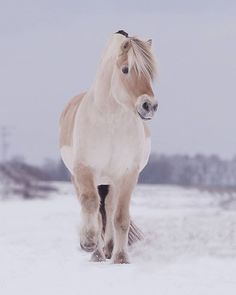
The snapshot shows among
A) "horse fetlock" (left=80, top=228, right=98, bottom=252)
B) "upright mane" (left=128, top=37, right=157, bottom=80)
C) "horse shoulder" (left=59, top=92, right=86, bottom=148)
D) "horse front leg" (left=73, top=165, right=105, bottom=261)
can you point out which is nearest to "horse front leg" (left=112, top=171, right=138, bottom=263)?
"horse front leg" (left=73, top=165, right=105, bottom=261)

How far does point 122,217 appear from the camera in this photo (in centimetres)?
733

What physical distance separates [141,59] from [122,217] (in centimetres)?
161

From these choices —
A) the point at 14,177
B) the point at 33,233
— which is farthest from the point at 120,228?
the point at 14,177

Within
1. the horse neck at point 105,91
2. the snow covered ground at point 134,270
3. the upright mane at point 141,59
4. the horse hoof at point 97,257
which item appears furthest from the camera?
the horse hoof at point 97,257

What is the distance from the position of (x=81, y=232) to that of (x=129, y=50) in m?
1.67

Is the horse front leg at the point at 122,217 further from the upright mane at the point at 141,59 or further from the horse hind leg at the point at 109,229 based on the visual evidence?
the upright mane at the point at 141,59

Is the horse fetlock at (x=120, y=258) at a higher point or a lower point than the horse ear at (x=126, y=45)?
lower

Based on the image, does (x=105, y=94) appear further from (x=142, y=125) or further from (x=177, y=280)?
(x=177, y=280)

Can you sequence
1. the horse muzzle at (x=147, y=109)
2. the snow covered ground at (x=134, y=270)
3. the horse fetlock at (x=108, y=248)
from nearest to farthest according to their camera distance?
the snow covered ground at (x=134, y=270) < the horse muzzle at (x=147, y=109) < the horse fetlock at (x=108, y=248)

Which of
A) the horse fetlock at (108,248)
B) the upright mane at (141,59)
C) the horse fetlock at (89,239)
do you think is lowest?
the horse fetlock at (108,248)

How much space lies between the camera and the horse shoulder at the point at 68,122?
7.88 metres

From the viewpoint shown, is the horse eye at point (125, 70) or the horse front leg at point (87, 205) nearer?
the horse eye at point (125, 70)

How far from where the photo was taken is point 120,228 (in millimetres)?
7363

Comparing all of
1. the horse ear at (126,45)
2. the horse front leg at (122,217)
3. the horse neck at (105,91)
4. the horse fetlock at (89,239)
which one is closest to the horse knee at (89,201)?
the horse fetlock at (89,239)
